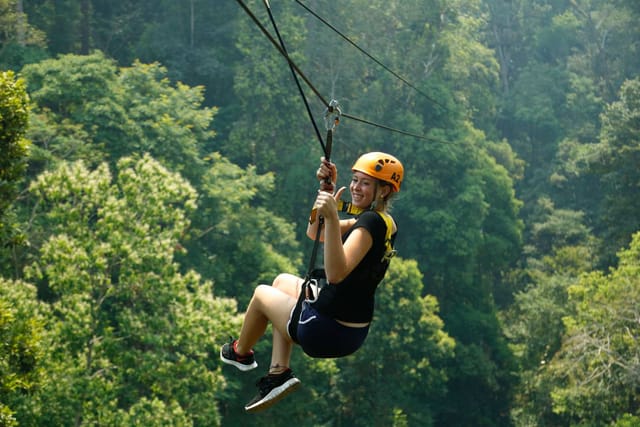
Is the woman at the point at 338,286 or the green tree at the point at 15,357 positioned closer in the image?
the woman at the point at 338,286

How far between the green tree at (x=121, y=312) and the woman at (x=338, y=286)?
12.3 metres

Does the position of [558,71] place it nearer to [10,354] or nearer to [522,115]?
[522,115]

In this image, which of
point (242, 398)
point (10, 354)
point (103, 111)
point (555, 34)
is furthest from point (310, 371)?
point (555, 34)

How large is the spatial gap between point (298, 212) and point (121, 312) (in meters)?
17.9

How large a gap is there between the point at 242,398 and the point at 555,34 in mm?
32525

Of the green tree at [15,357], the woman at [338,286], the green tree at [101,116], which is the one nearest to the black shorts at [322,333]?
the woman at [338,286]

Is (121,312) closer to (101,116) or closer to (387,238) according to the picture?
(101,116)

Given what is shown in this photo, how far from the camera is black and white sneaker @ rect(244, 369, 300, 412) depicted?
17.5ft

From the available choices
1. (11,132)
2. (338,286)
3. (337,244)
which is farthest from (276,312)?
(11,132)

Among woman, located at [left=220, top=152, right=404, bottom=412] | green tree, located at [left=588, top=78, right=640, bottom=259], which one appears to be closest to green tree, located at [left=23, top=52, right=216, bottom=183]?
green tree, located at [left=588, top=78, right=640, bottom=259]

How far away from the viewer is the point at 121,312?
61.0ft

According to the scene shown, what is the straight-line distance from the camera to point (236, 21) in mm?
40969

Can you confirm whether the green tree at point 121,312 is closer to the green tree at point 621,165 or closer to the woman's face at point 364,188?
the woman's face at point 364,188

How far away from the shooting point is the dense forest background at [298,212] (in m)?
18.1
